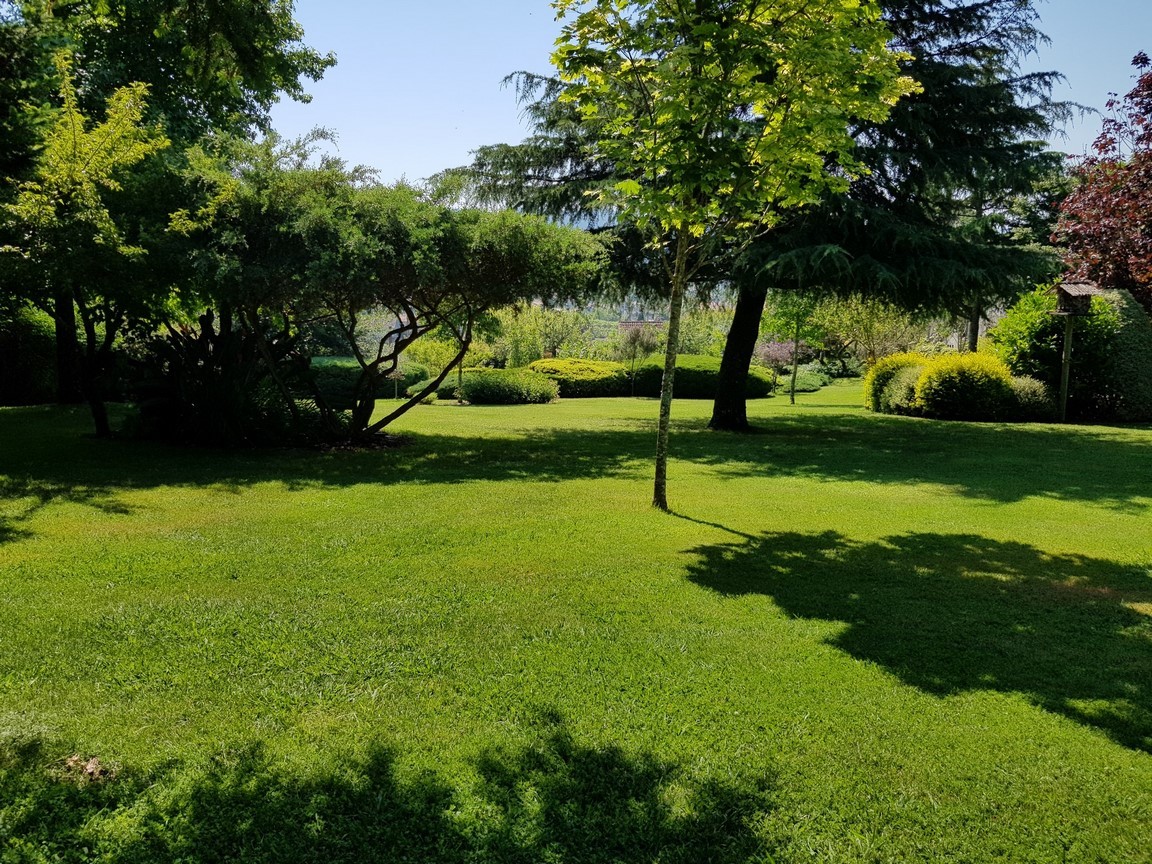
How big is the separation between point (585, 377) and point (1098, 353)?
56.1ft

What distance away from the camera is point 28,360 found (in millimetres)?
17500

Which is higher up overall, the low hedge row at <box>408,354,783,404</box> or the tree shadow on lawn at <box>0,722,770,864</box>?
the low hedge row at <box>408,354,783,404</box>

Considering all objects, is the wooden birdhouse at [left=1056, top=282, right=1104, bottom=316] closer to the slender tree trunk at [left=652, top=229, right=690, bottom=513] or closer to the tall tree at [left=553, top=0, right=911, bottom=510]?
the tall tree at [left=553, top=0, right=911, bottom=510]

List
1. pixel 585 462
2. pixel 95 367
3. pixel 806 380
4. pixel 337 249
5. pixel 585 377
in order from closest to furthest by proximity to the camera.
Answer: pixel 337 249 < pixel 95 367 < pixel 585 462 < pixel 585 377 < pixel 806 380

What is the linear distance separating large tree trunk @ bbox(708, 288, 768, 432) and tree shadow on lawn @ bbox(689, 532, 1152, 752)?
9043mm

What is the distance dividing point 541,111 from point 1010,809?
15.8 meters

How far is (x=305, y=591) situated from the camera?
4840mm

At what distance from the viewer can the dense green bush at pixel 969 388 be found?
17.2 metres

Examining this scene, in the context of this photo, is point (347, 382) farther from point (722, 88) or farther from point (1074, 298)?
point (1074, 298)

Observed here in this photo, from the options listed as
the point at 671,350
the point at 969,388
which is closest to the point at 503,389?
the point at 969,388

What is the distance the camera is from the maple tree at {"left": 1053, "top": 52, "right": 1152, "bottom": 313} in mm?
7977

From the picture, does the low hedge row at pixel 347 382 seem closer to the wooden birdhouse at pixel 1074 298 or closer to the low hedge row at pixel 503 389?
the low hedge row at pixel 503 389

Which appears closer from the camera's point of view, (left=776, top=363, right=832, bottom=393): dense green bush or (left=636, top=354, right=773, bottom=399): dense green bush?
(left=636, top=354, right=773, bottom=399): dense green bush

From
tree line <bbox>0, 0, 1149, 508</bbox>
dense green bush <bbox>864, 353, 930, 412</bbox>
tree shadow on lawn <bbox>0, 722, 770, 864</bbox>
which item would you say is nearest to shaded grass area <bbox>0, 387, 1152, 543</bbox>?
tree line <bbox>0, 0, 1149, 508</bbox>
